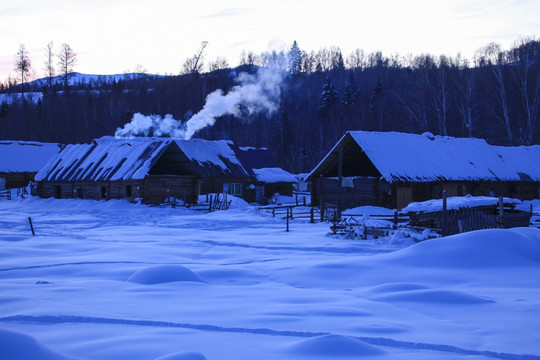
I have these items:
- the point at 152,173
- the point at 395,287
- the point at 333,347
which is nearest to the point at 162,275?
the point at 395,287

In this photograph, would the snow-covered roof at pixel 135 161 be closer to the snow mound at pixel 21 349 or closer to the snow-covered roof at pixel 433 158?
the snow-covered roof at pixel 433 158

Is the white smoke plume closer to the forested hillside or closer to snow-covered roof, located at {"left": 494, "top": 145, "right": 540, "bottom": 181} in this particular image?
the forested hillside

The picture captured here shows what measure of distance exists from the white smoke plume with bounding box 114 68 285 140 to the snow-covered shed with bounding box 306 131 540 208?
20027mm

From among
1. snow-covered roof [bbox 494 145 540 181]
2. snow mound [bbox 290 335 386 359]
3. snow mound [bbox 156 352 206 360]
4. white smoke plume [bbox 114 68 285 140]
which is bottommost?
snow mound [bbox 290 335 386 359]

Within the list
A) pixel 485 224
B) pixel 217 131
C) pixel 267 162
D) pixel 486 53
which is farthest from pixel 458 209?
pixel 217 131

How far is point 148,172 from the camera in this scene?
3753 cm

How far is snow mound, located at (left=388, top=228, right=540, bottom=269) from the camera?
39.6 ft

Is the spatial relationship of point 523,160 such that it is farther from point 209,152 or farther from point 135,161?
point 135,161

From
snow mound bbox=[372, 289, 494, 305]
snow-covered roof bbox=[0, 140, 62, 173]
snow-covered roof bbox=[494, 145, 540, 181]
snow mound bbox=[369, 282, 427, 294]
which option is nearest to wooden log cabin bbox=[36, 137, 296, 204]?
snow-covered roof bbox=[0, 140, 62, 173]

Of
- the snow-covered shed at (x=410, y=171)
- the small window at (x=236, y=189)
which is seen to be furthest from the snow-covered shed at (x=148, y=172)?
the snow-covered shed at (x=410, y=171)

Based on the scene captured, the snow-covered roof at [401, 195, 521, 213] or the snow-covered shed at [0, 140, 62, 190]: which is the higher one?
the snow-covered shed at [0, 140, 62, 190]

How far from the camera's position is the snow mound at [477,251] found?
475 inches

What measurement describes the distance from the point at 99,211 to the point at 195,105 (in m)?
62.2

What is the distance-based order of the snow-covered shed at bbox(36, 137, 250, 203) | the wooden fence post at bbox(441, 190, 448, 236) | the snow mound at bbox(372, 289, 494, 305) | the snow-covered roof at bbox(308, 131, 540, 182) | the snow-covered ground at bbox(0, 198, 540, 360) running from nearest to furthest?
the snow-covered ground at bbox(0, 198, 540, 360)
the snow mound at bbox(372, 289, 494, 305)
the wooden fence post at bbox(441, 190, 448, 236)
the snow-covered roof at bbox(308, 131, 540, 182)
the snow-covered shed at bbox(36, 137, 250, 203)
